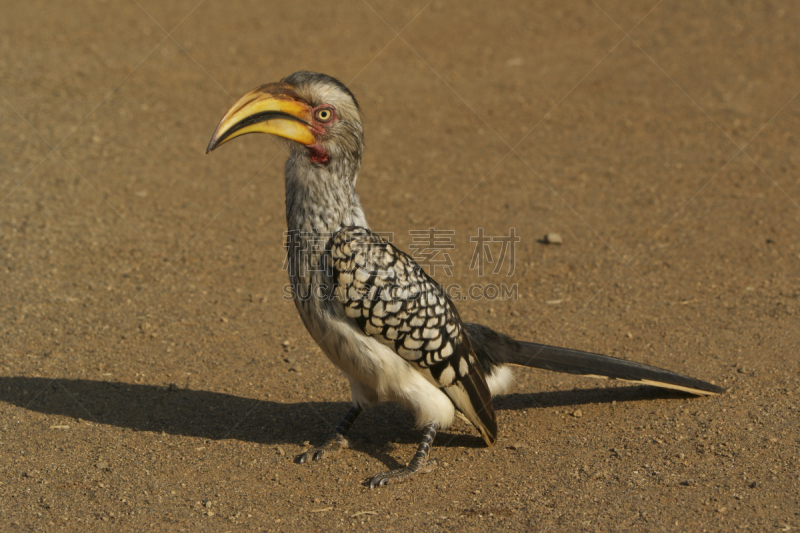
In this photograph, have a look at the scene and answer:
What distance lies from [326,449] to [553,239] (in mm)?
3901

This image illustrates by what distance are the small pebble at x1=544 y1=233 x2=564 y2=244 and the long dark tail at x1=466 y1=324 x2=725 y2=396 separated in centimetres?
280

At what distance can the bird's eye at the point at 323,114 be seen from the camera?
414cm

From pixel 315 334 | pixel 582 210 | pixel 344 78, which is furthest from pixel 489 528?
pixel 344 78

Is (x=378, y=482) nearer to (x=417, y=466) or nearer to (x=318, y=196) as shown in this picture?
(x=417, y=466)

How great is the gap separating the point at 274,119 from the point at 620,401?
3063 millimetres

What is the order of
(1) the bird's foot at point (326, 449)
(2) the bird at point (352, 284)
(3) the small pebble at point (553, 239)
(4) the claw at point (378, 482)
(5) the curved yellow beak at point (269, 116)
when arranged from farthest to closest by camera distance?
(3) the small pebble at point (553, 239)
(1) the bird's foot at point (326, 449)
(4) the claw at point (378, 482)
(2) the bird at point (352, 284)
(5) the curved yellow beak at point (269, 116)

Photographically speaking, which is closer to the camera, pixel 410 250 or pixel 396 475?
pixel 396 475

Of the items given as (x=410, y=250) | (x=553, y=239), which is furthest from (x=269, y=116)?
(x=553, y=239)

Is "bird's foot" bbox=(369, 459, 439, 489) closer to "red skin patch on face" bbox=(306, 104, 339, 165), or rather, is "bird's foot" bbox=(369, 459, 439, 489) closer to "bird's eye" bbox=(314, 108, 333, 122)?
"red skin patch on face" bbox=(306, 104, 339, 165)

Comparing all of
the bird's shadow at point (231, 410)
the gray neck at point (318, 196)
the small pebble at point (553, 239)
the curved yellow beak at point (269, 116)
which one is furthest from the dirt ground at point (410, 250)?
the curved yellow beak at point (269, 116)

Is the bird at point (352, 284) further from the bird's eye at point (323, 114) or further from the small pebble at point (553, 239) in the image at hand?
the small pebble at point (553, 239)

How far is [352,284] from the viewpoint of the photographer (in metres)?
4.15

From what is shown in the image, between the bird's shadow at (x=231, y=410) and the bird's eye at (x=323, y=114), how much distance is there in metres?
2.12

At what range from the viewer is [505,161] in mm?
9602
